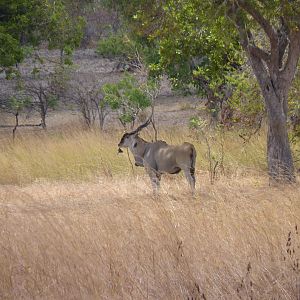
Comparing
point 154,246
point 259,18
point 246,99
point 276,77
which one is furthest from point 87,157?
point 154,246

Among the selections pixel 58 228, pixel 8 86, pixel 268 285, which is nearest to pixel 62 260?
pixel 58 228

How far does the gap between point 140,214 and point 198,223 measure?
0.74m

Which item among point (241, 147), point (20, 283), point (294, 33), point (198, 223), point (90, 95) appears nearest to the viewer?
point (20, 283)

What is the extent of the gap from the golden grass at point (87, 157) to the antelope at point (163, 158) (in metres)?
1.55

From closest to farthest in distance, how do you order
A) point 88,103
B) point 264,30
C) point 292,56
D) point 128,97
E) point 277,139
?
1. point 292,56
2. point 264,30
3. point 277,139
4. point 128,97
5. point 88,103

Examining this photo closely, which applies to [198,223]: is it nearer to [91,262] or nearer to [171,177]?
[91,262]

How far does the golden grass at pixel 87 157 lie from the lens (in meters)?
13.6

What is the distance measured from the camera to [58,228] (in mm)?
6855

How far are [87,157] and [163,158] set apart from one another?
3999 mm

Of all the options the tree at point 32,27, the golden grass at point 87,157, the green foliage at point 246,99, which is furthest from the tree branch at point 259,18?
the tree at point 32,27

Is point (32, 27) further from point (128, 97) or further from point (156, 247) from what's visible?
point (156, 247)

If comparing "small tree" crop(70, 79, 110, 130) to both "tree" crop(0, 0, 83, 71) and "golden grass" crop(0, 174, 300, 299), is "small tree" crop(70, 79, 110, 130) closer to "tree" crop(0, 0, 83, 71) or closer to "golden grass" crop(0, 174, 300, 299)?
"tree" crop(0, 0, 83, 71)

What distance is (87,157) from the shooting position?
48.7 feet

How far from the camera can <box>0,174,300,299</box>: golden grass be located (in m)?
5.21
